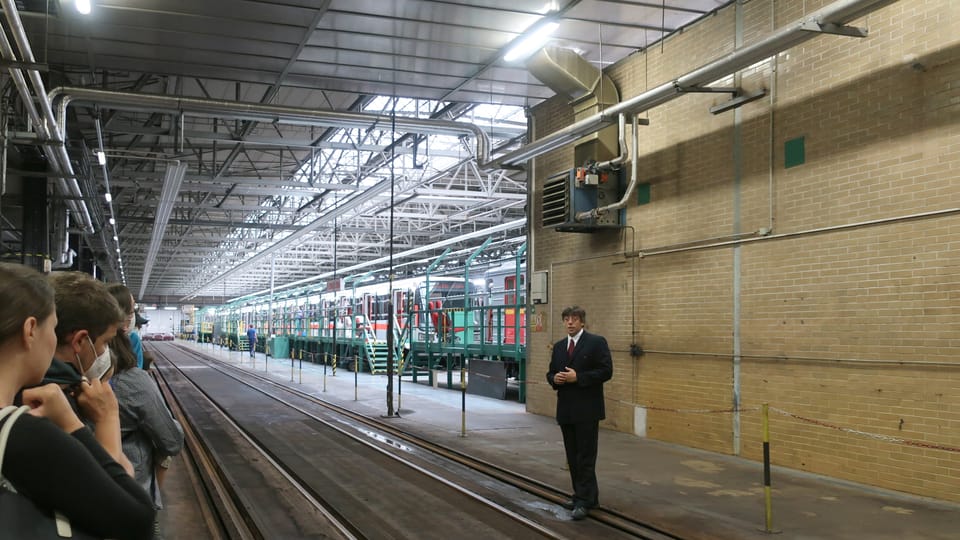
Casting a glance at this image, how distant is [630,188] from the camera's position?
10.1 metres

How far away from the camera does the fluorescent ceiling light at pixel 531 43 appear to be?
1046cm

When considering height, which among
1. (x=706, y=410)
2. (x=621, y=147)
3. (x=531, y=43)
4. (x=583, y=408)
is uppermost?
(x=531, y=43)

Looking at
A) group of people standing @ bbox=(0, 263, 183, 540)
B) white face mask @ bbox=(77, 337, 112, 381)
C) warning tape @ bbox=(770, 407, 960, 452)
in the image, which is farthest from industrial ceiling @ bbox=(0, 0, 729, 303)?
group of people standing @ bbox=(0, 263, 183, 540)

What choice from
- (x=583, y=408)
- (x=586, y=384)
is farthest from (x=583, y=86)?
(x=583, y=408)

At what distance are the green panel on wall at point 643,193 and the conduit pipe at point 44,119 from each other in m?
8.26

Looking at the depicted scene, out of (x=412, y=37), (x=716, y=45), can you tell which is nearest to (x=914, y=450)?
(x=716, y=45)

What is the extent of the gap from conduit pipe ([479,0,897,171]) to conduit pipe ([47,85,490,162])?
7.07 ft

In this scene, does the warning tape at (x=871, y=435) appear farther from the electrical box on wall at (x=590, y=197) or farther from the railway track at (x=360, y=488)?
the electrical box on wall at (x=590, y=197)

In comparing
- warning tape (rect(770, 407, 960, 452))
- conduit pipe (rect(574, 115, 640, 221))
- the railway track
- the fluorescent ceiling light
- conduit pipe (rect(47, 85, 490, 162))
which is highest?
the fluorescent ceiling light

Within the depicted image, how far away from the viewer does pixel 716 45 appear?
9.61 m

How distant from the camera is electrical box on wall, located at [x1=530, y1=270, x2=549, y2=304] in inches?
528

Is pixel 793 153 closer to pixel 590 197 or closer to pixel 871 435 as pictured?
pixel 871 435

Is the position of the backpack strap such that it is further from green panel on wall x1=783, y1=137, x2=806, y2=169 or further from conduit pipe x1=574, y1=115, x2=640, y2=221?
conduit pipe x1=574, y1=115, x2=640, y2=221

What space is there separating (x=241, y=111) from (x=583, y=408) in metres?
9.16
